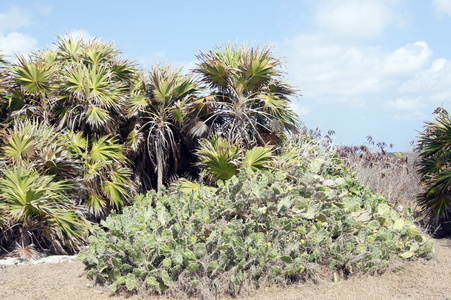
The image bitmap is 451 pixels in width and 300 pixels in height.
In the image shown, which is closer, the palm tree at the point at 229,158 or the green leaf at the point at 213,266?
the green leaf at the point at 213,266

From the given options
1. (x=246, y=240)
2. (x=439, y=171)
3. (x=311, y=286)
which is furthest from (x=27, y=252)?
(x=439, y=171)

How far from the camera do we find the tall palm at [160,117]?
9953mm

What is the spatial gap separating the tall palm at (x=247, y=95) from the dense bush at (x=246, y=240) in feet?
8.15

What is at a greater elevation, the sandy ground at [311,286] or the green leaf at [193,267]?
the green leaf at [193,267]

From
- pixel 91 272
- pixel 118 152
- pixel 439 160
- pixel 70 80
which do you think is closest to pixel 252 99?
pixel 118 152

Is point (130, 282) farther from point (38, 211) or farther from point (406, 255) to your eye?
point (406, 255)

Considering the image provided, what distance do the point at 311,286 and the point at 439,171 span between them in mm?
5705

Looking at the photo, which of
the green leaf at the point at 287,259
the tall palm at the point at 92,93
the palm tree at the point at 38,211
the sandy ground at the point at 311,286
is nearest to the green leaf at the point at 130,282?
the sandy ground at the point at 311,286

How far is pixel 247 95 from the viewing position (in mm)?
9922

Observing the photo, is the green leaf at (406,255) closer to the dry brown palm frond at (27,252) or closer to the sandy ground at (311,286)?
the sandy ground at (311,286)

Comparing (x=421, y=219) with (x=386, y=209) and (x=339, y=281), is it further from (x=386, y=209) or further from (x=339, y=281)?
(x=339, y=281)

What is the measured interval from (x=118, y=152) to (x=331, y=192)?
16.1ft

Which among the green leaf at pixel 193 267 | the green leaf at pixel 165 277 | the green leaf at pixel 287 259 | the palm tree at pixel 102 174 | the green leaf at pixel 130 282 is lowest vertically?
the green leaf at pixel 130 282

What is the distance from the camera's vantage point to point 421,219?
35.7ft
